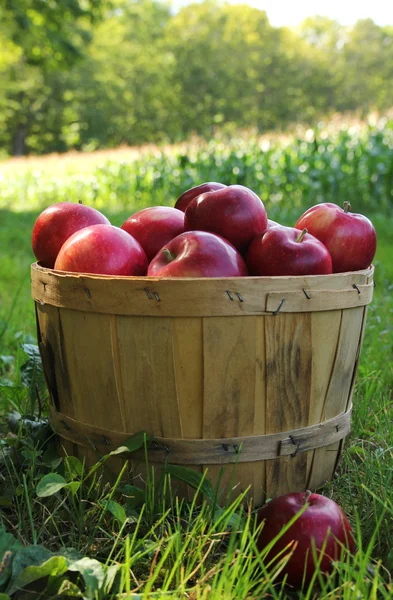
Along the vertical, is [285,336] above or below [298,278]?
below

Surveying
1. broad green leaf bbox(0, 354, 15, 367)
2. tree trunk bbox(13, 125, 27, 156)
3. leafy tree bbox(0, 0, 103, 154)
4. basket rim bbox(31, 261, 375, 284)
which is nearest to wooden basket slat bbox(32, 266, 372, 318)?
basket rim bbox(31, 261, 375, 284)

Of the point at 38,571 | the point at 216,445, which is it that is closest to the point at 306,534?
the point at 216,445

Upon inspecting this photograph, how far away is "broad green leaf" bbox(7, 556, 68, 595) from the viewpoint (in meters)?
1.30

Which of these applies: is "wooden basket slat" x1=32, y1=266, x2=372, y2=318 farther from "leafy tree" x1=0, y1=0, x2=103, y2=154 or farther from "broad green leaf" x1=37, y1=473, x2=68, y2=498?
"leafy tree" x1=0, y1=0, x2=103, y2=154

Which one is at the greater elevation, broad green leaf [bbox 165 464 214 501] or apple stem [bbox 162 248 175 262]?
apple stem [bbox 162 248 175 262]

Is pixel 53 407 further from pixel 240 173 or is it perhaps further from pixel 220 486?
pixel 240 173

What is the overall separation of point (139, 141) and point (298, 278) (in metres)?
47.3

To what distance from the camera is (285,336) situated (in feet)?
5.40

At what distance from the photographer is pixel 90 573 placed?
129 cm

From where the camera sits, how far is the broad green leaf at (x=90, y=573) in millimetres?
1266

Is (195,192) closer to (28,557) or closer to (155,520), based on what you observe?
(155,520)

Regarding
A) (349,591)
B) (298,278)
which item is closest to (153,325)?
(298,278)

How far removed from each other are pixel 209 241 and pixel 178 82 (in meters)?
50.5

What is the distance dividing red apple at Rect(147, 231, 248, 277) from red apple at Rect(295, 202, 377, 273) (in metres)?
0.36
